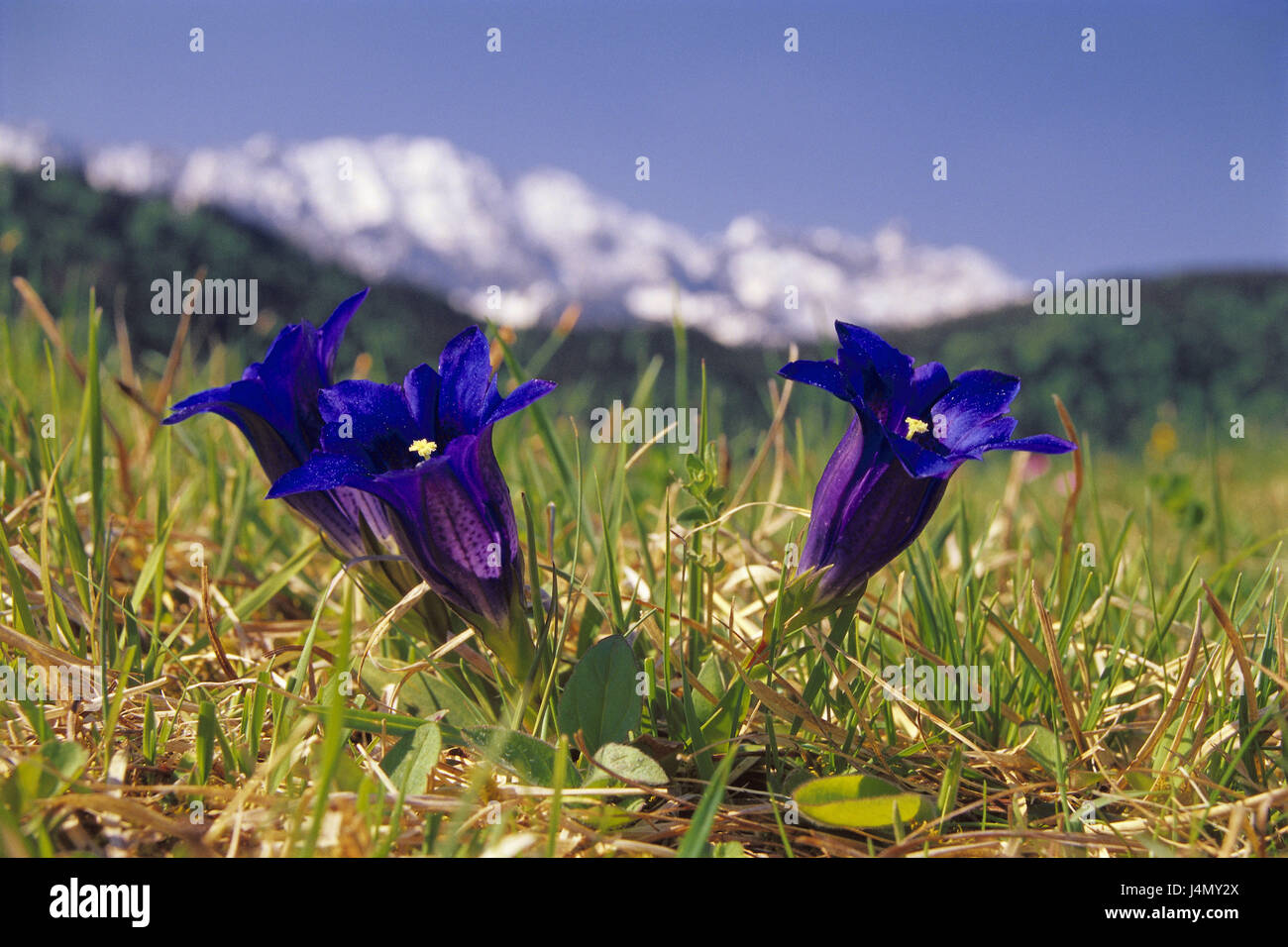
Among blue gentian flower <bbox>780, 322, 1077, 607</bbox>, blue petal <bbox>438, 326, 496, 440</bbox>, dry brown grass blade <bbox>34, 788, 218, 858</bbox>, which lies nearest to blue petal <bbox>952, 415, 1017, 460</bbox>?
blue gentian flower <bbox>780, 322, 1077, 607</bbox>

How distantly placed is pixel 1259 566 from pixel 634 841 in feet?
12.4

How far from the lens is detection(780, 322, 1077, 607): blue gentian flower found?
1372 millimetres

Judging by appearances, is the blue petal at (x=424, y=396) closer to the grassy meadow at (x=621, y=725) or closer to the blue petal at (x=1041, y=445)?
the grassy meadow at (x=621, y=725)

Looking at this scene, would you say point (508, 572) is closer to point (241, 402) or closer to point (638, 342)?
point (241, 402)

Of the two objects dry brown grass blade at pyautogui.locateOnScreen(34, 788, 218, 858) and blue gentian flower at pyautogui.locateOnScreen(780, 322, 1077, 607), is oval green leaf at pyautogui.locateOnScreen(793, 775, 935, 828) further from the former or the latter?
dry brown grass blade at pyautogui.locateOnScreen(34, 788, 218, 858)

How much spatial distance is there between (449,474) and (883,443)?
66 cm

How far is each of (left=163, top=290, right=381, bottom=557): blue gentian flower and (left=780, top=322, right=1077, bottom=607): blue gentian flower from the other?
0.77m

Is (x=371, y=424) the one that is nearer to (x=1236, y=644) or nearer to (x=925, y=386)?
(x=925, y=386)

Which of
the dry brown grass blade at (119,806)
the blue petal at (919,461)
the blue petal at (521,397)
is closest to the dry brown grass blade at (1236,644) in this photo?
Result: the blue petal at (919,461)

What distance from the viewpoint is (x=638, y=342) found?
1120 cm

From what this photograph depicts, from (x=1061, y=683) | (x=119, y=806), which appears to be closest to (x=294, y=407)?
(x=119, y=806)

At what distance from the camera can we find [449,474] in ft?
4.28

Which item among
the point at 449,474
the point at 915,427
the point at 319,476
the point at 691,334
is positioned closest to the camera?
the point at 319,476
